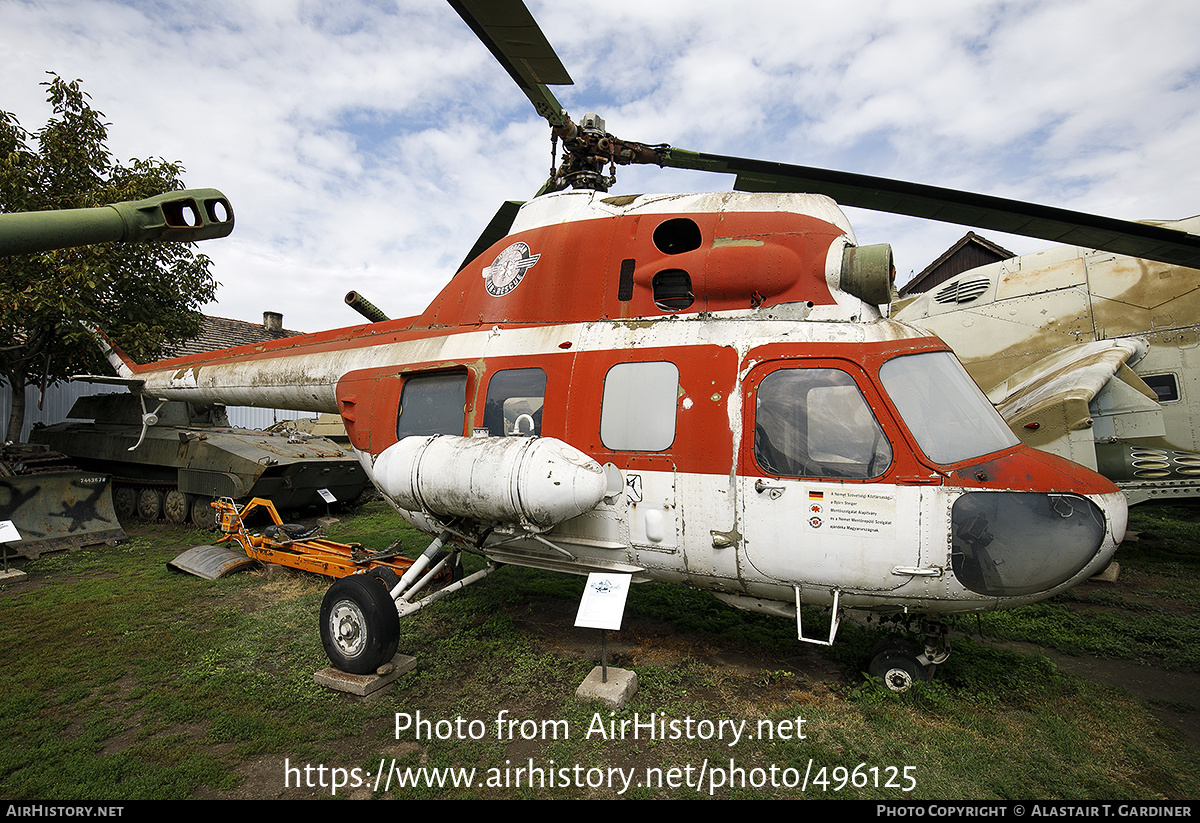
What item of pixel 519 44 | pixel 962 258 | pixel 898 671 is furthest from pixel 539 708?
pixel 962 258

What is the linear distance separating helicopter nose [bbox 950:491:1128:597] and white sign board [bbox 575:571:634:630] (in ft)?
6.82

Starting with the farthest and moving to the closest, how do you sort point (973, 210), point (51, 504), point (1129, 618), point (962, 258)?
point (962, 258)
point (51, 504)
point (1129, 618)
point (973, 210)

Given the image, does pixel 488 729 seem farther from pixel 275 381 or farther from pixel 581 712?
pixel 275 381

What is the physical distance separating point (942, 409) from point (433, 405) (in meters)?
4.00

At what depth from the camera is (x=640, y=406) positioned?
4.14 metres

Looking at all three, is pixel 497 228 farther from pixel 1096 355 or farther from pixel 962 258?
pixel 962 258

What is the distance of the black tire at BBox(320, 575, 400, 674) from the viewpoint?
4129mm

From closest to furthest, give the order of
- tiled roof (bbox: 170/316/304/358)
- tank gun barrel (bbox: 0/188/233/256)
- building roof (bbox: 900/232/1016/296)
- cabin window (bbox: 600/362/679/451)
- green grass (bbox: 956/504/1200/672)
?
1. tank gun barrel (bbox: 0/188/233/256)
2. cabin window (bbox: 600/362/679/451)
3. green grass (bbox: 956/504/1200/672)
4. tiled roof (bbox: 170/316/304/358)
5. building roof (bbox: 900/232/1016/296)

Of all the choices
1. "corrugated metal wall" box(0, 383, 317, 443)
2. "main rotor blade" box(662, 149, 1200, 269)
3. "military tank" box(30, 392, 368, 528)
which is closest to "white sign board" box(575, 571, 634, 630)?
"main rotor blade" box(662, 149, 1200, 269)

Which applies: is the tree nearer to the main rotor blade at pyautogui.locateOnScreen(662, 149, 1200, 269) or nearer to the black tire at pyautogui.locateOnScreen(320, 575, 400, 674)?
the black tire at pyautogui.locateOnScreen(320, 575, 400, 674)

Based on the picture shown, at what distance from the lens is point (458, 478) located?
3.96 meters

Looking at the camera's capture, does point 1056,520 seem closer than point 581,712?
Yes

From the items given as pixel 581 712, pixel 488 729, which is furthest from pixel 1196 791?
pixel 488 729
